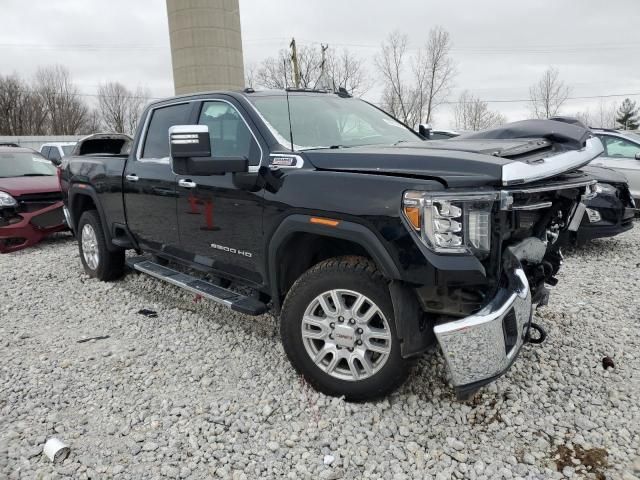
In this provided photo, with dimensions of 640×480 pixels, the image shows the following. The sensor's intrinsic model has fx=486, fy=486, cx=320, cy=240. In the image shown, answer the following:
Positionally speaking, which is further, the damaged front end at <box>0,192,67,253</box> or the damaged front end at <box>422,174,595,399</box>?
the damaged front end at <box>0,192,67,253</box>

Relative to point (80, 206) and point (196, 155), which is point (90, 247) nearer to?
point (80, 206)

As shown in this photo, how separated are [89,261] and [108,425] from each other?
3.31m

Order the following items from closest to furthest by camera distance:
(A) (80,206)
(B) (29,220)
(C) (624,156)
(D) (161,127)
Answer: (D) (161,127) < (A) (80,206) < (B) (29,220) < (C) (624,156)

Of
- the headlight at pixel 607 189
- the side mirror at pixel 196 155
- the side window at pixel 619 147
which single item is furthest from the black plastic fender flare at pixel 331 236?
the side window at pixel 619 147

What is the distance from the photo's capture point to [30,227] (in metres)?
7.35

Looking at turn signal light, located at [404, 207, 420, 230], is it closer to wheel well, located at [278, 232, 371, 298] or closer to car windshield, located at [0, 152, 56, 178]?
wheel well, located at [278, 232, 371, 298]

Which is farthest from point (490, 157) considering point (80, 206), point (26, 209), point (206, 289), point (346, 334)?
point (26, 209)

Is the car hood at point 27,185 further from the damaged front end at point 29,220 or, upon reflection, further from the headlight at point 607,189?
the headlight at point 607,189

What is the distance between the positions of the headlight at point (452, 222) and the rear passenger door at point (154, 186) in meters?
2.36

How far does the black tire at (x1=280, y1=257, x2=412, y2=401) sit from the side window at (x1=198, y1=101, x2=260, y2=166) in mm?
930

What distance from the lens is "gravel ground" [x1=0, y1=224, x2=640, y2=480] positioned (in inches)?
96.3

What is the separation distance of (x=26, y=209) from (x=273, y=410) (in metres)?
6.31

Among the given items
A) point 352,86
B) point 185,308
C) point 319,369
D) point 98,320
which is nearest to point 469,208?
point 319,369

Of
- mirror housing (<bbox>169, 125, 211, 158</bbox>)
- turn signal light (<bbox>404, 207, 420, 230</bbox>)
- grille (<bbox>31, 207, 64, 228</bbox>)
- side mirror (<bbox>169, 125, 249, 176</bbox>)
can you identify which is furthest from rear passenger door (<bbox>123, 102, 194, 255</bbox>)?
grille (<bbox>31, 207, 64, 228</bbox>)
